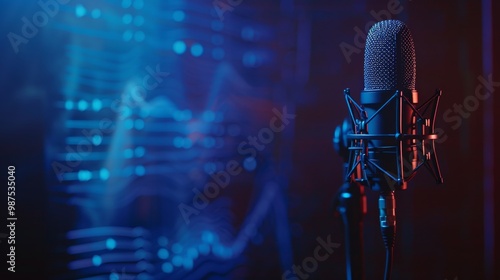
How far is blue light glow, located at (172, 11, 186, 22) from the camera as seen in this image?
2133 mm

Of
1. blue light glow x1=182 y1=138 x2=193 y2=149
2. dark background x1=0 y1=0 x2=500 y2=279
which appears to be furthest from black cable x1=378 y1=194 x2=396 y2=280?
blue light glow x1=182 y1=138 x2=193 y2=149

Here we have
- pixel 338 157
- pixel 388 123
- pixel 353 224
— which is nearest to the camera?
pixel 388 123

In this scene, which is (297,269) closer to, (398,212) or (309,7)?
(398,212)

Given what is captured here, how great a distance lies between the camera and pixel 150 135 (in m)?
2.14

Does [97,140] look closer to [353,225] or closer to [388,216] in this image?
[353,225]

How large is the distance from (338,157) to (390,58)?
3.28 feet

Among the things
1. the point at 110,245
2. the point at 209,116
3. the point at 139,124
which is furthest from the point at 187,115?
the point at 110,245

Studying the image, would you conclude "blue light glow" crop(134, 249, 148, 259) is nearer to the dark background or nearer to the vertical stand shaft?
the dark background

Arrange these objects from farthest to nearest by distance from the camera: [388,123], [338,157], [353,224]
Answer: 1. [338,157]
2. [353,224]
3. [388,123]

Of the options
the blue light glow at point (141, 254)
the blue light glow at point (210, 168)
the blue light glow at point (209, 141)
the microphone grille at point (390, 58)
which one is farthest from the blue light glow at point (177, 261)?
the microphone grille at point (390, 58)

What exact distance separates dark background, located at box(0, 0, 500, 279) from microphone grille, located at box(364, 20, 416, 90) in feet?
3.03

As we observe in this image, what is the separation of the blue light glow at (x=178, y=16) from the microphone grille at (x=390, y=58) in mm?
1159

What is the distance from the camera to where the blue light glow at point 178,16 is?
2.13 m

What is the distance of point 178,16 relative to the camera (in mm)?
2135
